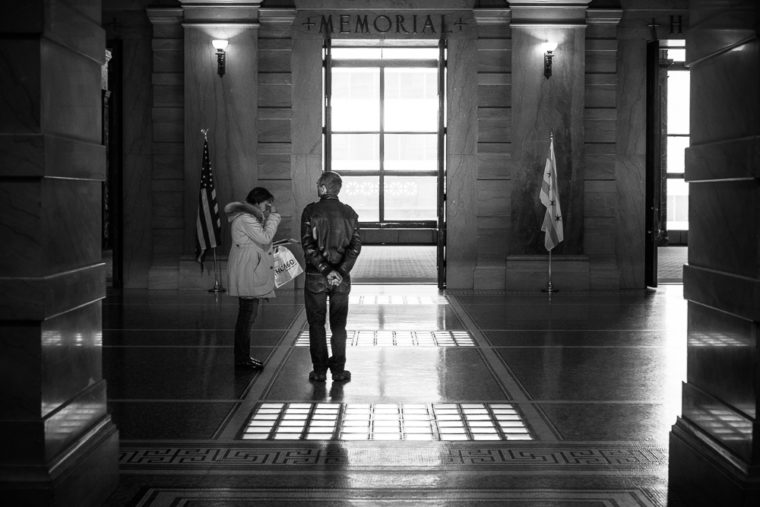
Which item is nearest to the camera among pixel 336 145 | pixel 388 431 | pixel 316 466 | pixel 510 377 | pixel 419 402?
pixel 316 466

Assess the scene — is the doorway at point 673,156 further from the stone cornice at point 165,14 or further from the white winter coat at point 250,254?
the white winter coat at point 250,254

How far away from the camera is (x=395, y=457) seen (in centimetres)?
602

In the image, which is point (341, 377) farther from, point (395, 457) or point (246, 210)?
point (395, 457)

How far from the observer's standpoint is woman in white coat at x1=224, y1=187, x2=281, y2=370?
8891 millimetres

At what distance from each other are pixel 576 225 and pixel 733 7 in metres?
11.5

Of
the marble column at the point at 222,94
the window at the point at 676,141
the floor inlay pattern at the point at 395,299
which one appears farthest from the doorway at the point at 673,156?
the marble column at the point at 222,94

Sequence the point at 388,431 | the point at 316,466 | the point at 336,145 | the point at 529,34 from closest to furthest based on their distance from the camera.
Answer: the point at 316,466
the point at 388,431
the point at 529,34
the point at 336,145

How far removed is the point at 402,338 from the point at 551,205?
18.6 feet

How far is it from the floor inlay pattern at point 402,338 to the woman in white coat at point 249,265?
4.69 feet

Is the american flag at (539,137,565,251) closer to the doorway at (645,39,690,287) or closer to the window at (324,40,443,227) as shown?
the doorway at (645,39,690,287)

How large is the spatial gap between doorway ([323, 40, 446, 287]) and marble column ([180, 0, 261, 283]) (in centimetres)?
762

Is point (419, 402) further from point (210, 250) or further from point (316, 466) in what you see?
point (210, 250)

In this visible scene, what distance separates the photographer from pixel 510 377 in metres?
8.61

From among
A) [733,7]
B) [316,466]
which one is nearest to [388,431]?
[316,466]
